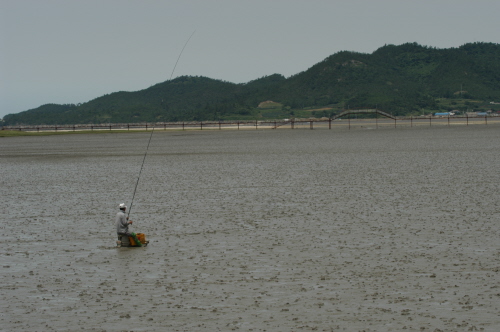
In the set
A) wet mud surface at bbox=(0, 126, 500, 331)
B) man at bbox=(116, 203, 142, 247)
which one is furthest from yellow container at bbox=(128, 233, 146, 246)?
wet mud surface at bbox=(0, 126, 500, 331)

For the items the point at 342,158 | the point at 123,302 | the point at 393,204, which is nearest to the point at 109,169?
the point at 342,158

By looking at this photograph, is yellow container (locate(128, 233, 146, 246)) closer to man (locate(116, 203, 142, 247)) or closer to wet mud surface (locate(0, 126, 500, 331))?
man (locate(116, 203, 142, 247))

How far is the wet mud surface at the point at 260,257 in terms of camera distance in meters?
12.7

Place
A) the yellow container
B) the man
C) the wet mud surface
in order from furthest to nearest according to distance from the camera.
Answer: the yellow container → the man → the wet mud surface

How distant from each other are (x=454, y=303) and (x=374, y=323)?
2054 millimetres

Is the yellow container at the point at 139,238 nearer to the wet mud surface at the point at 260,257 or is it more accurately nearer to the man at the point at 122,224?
the man at the point at 122,224

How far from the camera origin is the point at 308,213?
24516mm

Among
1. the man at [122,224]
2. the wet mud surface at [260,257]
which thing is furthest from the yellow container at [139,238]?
the wet mud surface at [260,257]

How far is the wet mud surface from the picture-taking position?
12.7m

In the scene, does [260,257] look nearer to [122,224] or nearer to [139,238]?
[139,238]

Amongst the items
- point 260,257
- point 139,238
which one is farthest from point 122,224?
point 260,257

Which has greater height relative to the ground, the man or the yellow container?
the man

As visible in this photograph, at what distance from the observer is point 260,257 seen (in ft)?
57.5

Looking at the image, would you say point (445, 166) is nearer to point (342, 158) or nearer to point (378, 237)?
point (342, 158)
